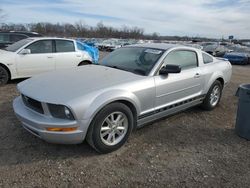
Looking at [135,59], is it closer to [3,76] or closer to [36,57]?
[36,57]

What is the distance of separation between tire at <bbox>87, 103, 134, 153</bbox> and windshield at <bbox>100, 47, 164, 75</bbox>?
838 mm

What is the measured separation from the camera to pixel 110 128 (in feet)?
11.6

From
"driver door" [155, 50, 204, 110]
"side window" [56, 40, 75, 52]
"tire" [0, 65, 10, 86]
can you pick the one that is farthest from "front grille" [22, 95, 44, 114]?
"side window" [56, 40, 75, 52]

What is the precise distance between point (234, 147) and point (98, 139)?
216 centimetres

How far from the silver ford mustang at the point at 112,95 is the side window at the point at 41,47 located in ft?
11.3

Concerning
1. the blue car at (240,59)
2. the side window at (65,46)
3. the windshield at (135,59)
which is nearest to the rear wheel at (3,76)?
the side window at (65,46)

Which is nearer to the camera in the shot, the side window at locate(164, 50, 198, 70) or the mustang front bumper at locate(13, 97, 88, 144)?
the mustang front bumper at locate(13, 97, 88, 144)

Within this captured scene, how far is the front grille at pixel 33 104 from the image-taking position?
10.8ft

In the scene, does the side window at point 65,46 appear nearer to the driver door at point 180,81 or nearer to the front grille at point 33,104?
the driver door at point 180,81

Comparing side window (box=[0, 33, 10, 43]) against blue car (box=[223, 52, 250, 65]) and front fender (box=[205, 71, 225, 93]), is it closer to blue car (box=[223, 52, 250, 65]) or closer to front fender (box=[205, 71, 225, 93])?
front fender (box=[205, 71, 225, 93])

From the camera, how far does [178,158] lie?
3.55 metres

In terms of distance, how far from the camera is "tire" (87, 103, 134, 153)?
3.31 meters

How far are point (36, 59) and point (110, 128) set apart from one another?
190 inches

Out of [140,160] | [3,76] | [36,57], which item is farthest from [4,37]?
[140,160]
